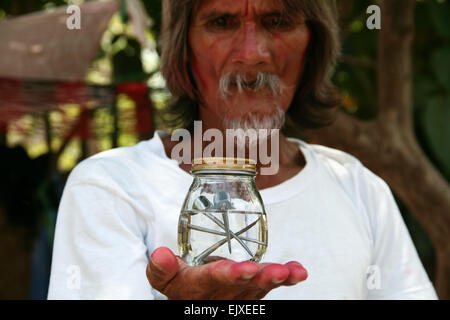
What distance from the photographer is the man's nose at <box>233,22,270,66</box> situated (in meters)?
0.85

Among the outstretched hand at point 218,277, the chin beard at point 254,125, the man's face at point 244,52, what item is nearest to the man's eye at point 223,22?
the man's face at point 244,52

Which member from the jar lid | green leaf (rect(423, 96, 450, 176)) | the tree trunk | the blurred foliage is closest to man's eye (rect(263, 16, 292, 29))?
the jar lid

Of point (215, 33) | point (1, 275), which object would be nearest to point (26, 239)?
point (1, 275)

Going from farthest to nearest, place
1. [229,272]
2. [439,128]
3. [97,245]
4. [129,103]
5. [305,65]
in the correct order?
1. [129,103]
2. [439,128]
3. [305,65]
4. [97,245]
5. [229,272]

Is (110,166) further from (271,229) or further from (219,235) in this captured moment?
(219,235)

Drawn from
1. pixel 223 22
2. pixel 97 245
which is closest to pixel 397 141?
pixel 223 22

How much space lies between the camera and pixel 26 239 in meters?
1.98

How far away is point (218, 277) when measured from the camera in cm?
56

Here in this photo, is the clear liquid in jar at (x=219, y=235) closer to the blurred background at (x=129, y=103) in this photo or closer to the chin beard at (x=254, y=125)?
the chin beard at (x=254, y=125)

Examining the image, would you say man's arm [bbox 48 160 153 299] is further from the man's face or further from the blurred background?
the blurred background

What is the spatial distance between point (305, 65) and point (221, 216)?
1.88 ft

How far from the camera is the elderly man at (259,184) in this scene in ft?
2.78
